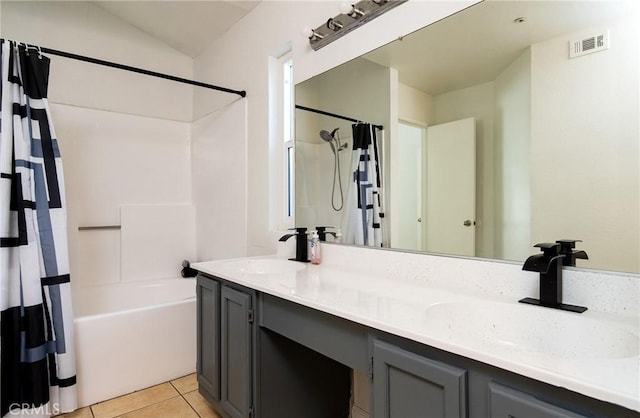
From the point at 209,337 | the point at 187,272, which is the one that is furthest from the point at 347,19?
the point at 187,272

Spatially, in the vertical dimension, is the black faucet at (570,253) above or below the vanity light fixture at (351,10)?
below

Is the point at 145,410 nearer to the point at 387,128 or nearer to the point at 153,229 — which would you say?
the point at 153,229

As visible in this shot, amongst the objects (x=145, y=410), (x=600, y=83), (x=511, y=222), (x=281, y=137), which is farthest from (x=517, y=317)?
(x=145, y=410)

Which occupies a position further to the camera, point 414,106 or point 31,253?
point 31,253

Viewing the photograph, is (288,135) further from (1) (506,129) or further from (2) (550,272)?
(2) (550,272)

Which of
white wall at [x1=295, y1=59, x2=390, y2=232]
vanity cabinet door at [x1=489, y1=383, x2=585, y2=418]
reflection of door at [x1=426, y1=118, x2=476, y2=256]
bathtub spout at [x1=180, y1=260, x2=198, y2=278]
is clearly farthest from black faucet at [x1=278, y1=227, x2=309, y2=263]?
bathtub spout at [x1=180, y1=260, x2=198, y2=278]

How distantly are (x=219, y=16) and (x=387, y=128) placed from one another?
1788mm

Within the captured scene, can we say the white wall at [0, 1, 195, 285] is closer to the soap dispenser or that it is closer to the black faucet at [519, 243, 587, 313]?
the soap dispenser

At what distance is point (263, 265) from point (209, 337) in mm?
461

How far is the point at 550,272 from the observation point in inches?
40.9

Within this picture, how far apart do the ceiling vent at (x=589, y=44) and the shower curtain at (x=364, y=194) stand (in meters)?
0.82

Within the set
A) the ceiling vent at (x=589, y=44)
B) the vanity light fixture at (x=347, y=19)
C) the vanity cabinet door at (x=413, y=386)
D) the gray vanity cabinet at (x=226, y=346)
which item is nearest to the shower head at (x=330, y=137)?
the vanity light fixture at (x=347, y=19)

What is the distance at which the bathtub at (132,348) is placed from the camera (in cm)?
204

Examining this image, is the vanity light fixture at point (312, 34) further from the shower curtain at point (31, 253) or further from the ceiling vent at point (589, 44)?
Answer: the shower curtain at point (31, 253)
